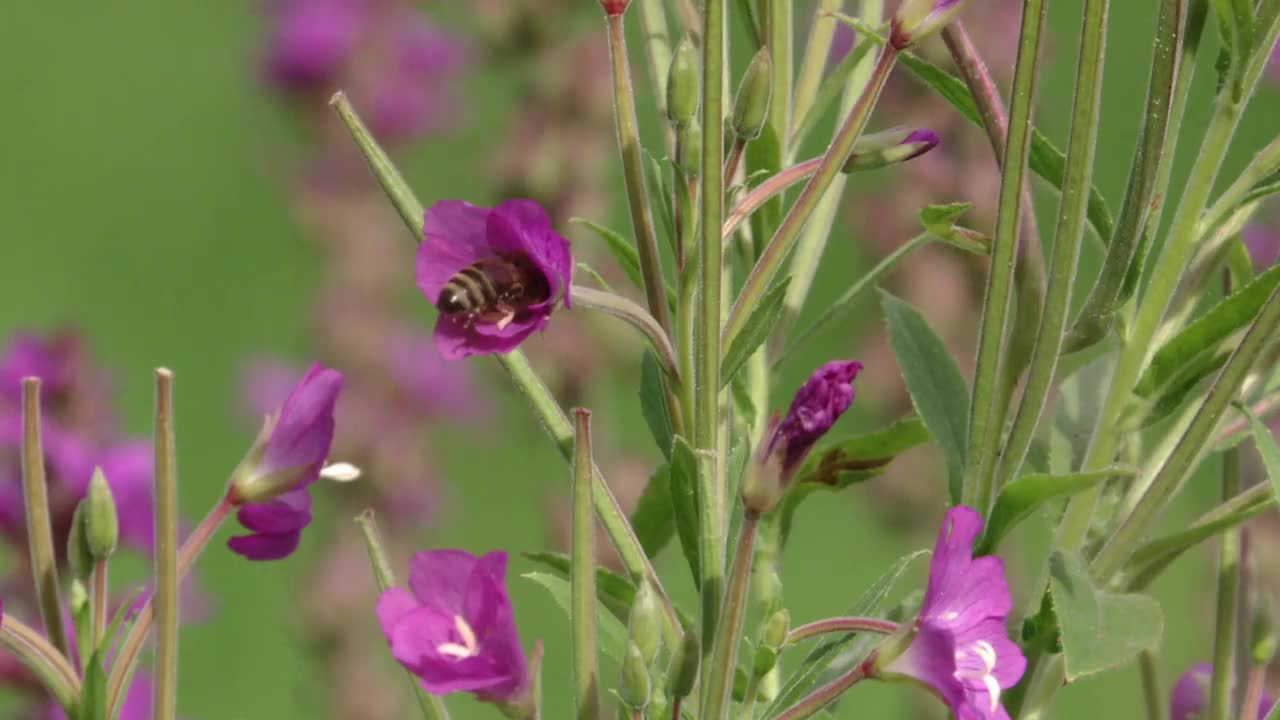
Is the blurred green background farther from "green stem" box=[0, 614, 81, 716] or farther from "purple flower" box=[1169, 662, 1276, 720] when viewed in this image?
"green stem" box=[0, 614, 81, 716]

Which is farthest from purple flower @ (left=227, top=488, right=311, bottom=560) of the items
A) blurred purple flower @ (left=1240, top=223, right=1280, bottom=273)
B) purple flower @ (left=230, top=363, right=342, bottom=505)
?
blurred purple flower @ (left=1240, top=223, right=1280, bottom=273)

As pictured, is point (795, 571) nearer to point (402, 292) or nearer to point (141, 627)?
point (402, 292)

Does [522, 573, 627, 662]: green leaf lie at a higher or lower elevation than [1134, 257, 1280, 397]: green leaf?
higher

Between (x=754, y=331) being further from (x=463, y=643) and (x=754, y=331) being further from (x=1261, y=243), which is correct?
(x=1261, y=243)

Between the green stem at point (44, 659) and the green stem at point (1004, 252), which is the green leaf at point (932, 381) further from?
the green stem at point (44, 659)

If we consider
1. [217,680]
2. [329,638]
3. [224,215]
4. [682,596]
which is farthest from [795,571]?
[224,215]

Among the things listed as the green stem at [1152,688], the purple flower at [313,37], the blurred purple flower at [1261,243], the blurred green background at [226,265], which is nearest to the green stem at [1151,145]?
the green stem at [1152,688]
